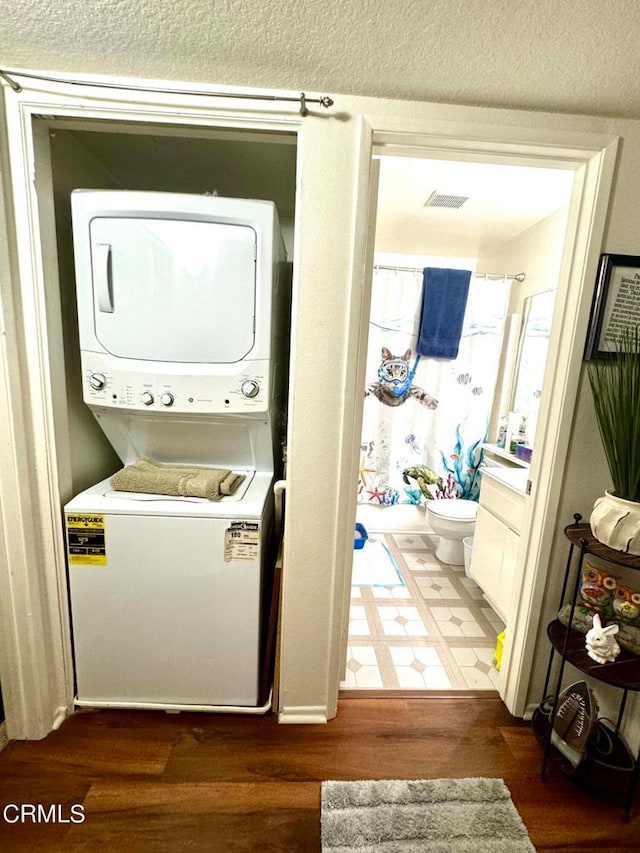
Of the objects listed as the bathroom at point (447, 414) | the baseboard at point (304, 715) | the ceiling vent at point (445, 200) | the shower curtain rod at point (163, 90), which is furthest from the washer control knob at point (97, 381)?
the ceiling vent at point (445, 200)

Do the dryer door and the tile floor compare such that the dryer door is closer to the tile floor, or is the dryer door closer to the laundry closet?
the laundry closet

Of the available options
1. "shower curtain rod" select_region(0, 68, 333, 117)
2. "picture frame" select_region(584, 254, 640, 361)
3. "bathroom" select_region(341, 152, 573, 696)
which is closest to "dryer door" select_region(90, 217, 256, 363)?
"shower curtain rod" select_region(0, 68, 333, 117)

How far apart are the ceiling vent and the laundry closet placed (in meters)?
1.16

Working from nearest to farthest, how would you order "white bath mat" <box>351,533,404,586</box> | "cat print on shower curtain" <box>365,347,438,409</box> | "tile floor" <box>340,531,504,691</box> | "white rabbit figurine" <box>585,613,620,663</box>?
"white rabbit figurine" <box>585,613,620,663</box>
"tile floor" <box>340,531,504,691</box>
"white bath mat" <box>351,533,404,586</box>
"cat print on shower curtain" <box>365,347,438,409</box>

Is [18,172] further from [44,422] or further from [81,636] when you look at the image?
[81,636]

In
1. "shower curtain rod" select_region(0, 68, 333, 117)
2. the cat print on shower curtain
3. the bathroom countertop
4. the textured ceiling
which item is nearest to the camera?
the textured ceiling

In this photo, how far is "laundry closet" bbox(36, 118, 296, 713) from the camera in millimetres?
1151

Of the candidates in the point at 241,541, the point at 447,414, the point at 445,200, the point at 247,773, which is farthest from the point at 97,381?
the point at 447,414

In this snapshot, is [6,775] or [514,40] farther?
[6,775]

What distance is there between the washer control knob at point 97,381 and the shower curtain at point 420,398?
6.14 ft

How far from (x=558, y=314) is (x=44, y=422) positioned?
1795mm

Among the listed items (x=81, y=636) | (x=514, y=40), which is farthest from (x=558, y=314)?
(x=81, y=636)

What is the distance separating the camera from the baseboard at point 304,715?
1334mm

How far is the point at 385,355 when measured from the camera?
8.79ft
